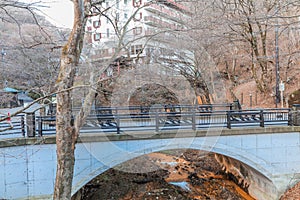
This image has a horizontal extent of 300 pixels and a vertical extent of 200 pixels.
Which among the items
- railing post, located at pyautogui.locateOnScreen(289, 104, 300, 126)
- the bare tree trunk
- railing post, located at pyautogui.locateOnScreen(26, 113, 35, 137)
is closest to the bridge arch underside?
railing post, located at pyautogui.locateOnScreen(26, 113, 35, 137)

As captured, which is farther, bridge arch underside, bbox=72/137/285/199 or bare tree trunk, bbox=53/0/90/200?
bridge arch underside, bbox=72/137/285/199

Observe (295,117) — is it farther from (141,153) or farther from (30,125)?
(30,125)

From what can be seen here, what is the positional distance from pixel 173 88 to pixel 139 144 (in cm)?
751

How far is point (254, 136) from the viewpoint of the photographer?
7.26m

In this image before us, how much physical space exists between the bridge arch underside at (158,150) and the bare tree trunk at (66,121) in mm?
2199

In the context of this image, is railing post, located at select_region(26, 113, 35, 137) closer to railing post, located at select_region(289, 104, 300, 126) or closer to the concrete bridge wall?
the concrete bridge wall

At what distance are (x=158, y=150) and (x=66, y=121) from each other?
3483 mm

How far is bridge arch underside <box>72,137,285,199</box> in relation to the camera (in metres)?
6.27

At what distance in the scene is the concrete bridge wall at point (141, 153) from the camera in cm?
568

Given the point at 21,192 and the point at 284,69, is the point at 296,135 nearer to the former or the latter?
the point at 21,192

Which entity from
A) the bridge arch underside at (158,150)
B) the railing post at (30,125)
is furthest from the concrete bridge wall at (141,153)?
the railing post at (30,125)

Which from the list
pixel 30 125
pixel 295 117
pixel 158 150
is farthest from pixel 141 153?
pixel 295 117

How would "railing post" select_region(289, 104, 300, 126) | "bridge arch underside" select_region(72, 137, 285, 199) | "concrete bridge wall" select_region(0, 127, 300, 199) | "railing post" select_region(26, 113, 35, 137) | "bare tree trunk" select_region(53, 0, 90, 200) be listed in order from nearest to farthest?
"bare tree trunk" select_region(53, 0, 90, 200) → "concrete bridge wall" select_region(0, 127, 300, 199) → "railing post" select_region(26, 113, 35, 137) → "bridge arch underside" select_region(72, 137, 285, 199) → "railing post" select_region(289, 104, 300, 126)

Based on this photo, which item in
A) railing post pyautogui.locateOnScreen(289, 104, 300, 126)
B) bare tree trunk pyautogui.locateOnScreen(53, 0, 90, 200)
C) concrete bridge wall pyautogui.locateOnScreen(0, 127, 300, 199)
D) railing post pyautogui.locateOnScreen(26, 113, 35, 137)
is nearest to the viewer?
bare tree trunk pyautogui.locateOnScreen(53, 0, 90, 200)
